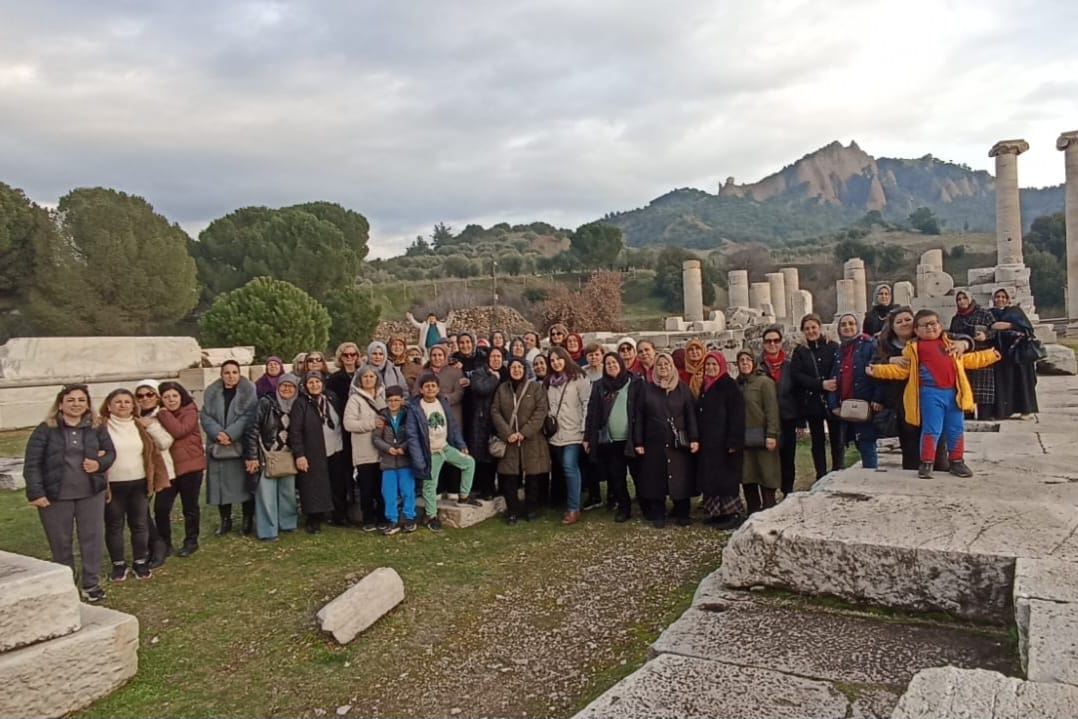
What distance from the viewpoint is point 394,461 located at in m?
6.64

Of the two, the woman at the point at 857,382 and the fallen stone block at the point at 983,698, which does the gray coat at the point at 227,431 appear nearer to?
the woman at the point at 857,382

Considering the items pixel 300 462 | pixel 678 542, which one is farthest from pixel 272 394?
pixel 678 542

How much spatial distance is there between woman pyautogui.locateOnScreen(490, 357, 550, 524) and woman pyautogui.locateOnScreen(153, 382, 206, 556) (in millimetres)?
2547

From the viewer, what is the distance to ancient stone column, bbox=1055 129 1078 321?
27.3 meters

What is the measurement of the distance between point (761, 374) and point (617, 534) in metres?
1.89

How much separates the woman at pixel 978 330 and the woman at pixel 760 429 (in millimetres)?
2696

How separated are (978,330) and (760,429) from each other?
9.57 feet

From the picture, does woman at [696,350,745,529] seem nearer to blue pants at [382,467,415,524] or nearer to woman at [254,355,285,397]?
blue pants at [382,467,415,524]

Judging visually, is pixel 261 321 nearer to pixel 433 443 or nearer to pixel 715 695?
pixel 433 443

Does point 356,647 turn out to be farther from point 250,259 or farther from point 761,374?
point 250,259

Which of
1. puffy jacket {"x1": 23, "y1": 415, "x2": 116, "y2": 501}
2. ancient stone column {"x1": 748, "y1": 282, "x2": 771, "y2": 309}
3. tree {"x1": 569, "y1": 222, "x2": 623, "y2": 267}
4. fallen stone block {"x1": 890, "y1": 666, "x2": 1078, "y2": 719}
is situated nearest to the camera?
fallen stone block {"x1": 890, "y1": 666, "x2": 1078, "y2": 719}

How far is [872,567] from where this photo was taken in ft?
13.0

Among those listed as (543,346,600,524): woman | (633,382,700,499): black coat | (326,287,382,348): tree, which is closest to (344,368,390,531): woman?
(543,346,600,524): woman

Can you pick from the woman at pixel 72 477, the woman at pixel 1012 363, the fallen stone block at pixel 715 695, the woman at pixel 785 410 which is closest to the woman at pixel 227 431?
the woman at pixel 72 477
